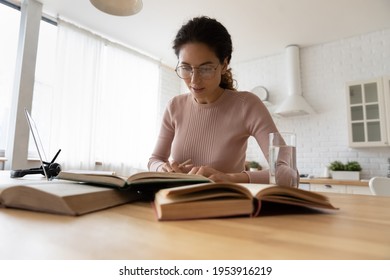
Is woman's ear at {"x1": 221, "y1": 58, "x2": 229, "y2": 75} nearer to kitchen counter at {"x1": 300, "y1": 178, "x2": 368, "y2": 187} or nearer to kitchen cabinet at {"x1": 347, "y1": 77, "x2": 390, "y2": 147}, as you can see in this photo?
kitchen counter at {"x1": 300, "y1": 178, "x2": 368, "y2": 187}

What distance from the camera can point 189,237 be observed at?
0.29 m

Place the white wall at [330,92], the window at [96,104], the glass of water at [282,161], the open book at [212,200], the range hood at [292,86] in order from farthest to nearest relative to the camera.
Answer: the range hood at [292,86] → the white wall at [330,92] → the window at [96,104] → the glass of water at [282,161] → the open book at [212,200]

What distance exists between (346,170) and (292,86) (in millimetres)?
1263

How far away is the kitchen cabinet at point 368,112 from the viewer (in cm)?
278

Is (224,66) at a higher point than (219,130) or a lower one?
higher

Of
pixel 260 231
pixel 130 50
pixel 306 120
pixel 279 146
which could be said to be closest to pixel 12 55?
pixel 130 50

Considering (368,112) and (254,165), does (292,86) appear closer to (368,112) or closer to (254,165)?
(368,112)

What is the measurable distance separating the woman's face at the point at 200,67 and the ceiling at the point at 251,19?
1.78m

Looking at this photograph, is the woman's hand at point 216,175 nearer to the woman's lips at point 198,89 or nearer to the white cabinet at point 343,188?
the woman's lips at point 198,89

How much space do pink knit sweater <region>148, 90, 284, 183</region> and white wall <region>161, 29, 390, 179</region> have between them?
2.50 meters

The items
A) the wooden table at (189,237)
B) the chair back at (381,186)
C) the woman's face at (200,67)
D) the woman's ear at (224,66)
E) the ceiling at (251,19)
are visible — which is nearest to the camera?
the wooden table at (189,237)

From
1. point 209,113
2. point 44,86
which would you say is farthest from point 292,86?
point 44,86

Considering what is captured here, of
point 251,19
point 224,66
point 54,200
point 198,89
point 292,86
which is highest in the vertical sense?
point 251,19

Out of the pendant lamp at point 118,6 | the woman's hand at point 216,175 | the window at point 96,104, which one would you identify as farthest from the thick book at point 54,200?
the window at point 96,104
